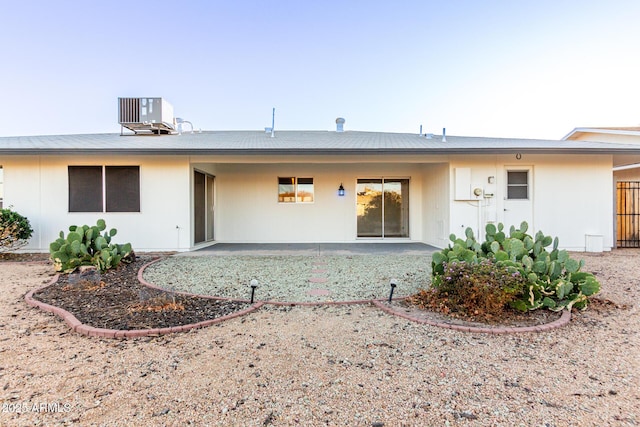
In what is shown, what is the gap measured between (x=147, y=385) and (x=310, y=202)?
8.39 m

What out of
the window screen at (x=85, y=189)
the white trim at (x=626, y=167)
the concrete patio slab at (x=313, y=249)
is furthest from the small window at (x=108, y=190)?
the white trim at (x=626, y=167)

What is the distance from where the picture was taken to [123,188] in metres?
8.52

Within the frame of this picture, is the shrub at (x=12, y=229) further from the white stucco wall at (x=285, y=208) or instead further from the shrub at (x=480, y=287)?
the shrub at (x=480, y=287)

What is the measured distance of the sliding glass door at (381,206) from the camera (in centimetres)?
1056

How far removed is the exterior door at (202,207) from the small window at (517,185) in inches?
337

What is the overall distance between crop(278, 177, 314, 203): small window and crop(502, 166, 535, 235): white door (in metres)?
5.57

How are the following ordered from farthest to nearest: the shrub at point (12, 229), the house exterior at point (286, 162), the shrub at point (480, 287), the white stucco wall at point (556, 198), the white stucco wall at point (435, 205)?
the white stucco wall at point (435, 205) < the white stucco wall at point (556, 198) < the house exterior at point (286, 162) < the shrub at point (12, 229) < the shrub at point (480, 287)

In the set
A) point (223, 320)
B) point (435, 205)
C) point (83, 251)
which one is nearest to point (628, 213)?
point (435, 205)

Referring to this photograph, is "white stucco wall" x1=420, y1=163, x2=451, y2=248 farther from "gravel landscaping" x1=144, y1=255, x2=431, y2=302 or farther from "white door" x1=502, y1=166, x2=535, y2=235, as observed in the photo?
"gravel landscaping" x1=144, y1=255, x2=431, y2=302

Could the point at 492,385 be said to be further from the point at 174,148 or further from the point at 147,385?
the point at 174,148

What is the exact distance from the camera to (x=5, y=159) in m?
8.30

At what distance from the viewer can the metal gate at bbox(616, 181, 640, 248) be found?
34.2ft

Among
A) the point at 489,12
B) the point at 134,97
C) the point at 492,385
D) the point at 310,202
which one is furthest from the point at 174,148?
the point at 489,12

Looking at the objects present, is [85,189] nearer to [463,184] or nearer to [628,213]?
[463,184]
